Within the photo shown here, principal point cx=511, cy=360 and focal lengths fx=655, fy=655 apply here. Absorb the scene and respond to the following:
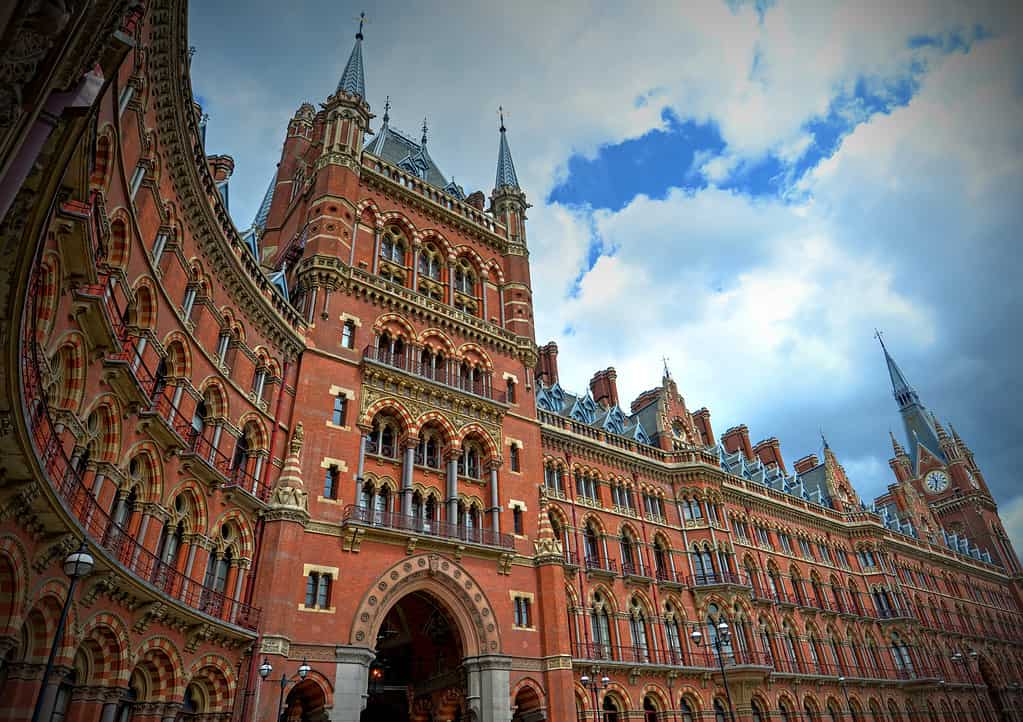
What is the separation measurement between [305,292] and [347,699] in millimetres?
17059

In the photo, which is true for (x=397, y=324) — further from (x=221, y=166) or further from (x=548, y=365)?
(x=548, y=365)

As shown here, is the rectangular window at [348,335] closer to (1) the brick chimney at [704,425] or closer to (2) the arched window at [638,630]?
(2) the arched window at [638,630]

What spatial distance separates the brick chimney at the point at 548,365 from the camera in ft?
161

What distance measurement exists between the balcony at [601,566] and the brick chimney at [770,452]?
33076mm

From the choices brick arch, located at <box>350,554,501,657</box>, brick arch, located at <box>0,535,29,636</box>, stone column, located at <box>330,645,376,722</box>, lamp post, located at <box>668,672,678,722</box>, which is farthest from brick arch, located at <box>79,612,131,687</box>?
lamp post, located at <box>668,672,678,722</box>

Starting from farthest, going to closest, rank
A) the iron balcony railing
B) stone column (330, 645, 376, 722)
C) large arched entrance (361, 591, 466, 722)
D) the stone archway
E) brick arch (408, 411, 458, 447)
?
brick arch (408, 411, 458, 447)
large arched entrance (361, 591, 466, 722)
the stone archway
stone column (330, 645, 376, 722)
the iron balcony railing

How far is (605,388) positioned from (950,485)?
6179cm

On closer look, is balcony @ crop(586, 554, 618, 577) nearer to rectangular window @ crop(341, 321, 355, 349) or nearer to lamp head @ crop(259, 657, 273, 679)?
rectangular window @ crop(341, 321, 355, 349)

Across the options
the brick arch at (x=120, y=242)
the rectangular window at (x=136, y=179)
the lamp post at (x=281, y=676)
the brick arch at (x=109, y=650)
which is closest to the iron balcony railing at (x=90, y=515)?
the brick arch at (x=109, y=650)

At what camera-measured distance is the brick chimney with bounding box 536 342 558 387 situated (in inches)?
1930

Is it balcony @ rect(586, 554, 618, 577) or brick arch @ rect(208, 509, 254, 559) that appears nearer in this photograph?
brick arch @ rect(208, 509, 254, 559)

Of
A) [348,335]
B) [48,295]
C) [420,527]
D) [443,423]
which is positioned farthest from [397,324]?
[48,295]

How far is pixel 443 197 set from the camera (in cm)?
3794

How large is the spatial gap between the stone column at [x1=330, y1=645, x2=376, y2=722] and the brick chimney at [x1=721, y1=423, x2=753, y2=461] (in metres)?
44.6
